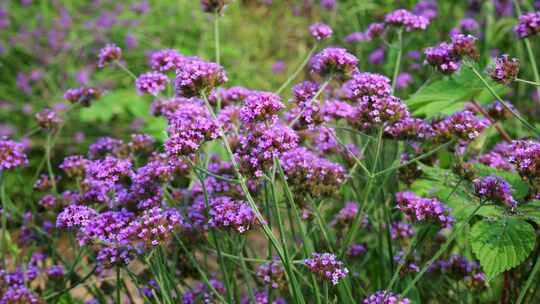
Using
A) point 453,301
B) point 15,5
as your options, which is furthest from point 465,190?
point 15,5

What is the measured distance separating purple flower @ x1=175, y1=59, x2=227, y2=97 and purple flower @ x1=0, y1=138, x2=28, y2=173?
83 cm

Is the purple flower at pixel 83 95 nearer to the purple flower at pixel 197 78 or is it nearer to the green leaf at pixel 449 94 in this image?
the purple flower at pixel 197 78

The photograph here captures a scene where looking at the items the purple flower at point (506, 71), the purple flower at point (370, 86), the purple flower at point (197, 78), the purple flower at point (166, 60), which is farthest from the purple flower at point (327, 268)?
the purple flower at point (166, 60)

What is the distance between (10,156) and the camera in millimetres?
2541

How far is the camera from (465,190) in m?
2.38

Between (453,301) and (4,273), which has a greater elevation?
(4,273)

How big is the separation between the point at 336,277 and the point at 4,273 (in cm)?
143

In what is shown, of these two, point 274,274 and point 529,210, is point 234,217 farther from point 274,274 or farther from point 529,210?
point 529,210

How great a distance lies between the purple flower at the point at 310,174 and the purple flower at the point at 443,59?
555mm

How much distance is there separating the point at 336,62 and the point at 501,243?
2.83 ft

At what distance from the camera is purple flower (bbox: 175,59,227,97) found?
6.95ft

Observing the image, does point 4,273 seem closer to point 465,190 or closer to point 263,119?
point 263,119

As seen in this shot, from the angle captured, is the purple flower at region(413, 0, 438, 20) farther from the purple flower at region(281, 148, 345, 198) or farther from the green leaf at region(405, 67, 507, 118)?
the purple flower at region(281, 148, 345, 198)

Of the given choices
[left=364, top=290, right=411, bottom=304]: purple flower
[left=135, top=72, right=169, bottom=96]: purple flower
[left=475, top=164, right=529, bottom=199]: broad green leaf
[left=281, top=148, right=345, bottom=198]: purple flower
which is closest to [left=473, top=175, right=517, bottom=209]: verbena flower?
[left=475, top=164, right=529, bottom=199]: broad green leaf
